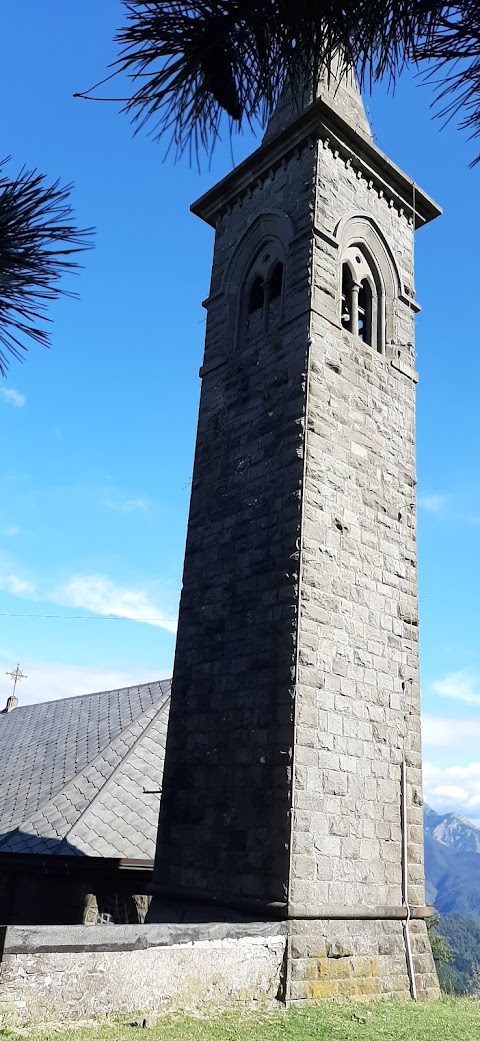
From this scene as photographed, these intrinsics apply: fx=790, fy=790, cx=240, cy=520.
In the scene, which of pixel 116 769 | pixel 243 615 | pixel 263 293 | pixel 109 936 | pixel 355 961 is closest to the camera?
pixel 109 936

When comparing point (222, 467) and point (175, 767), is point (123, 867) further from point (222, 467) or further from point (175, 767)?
point (222, 467)

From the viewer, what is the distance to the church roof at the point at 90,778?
34.4 ft

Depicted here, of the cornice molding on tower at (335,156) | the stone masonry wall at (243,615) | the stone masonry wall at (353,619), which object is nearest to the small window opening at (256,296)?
the stone masonry wall at (243,615)

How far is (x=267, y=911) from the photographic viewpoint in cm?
744

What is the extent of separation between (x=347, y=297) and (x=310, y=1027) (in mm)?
8793

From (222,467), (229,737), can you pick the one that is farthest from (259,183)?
(229,737)

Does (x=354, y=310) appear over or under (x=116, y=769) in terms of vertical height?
over

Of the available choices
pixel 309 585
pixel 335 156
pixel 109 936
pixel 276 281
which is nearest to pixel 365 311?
pixel 276 281

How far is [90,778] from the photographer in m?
12.0

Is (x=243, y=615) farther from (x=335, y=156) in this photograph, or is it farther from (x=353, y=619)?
(x=335, y=156)

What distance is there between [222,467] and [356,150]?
5.14m

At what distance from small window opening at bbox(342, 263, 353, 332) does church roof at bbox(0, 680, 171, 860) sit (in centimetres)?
734

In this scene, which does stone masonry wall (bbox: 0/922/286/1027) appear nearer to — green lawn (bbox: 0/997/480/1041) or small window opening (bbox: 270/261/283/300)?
green lawn (bbox: 0/997/480/1041)

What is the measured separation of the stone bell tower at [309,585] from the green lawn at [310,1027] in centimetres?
33
